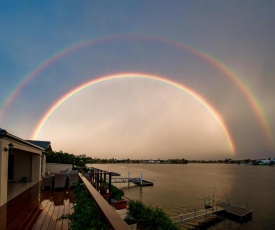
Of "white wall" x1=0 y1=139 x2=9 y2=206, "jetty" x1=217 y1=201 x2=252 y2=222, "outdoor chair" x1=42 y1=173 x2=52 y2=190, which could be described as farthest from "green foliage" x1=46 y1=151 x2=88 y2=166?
"jetty" x1=217 y1=201 x2=252 y2=222

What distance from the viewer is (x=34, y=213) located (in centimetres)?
577

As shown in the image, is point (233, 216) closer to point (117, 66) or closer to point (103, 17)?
point (117, 66)

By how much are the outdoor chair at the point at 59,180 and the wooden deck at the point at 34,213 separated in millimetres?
1931

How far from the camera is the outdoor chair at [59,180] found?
9.86 metres

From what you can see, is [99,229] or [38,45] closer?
[99,229]

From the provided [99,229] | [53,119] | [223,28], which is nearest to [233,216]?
[223,28]

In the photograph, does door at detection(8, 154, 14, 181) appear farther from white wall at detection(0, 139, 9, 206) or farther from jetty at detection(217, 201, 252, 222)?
jetty at detection(217, 201, 252, 222)

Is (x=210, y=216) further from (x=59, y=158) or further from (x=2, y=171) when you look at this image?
(x=2, y=171)

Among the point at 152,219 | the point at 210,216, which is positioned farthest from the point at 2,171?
the point at 210,216

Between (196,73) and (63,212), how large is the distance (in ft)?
55.2

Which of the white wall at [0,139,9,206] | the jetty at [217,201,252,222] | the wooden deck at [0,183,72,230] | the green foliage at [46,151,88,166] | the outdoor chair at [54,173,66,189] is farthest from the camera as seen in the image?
the green foliage at [46,151,88,166]

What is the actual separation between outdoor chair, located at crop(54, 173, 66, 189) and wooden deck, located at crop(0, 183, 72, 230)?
1931 millimetres

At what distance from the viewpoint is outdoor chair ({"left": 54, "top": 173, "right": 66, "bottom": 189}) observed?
388 inches

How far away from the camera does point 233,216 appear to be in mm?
20359
